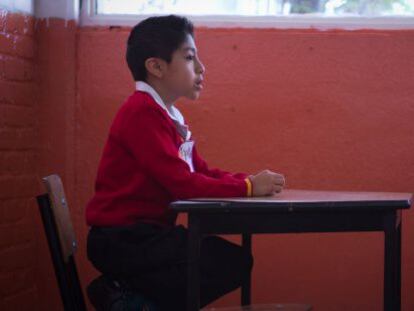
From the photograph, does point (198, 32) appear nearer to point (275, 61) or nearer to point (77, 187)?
point (275, 61)

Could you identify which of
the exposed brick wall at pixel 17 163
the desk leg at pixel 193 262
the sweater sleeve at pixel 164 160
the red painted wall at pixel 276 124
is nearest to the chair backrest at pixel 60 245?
the sweater sleeve at pixel 164 160

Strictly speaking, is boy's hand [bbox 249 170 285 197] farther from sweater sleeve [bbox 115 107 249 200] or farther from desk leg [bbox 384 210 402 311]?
desk leg [bbox 384 210 402 311]

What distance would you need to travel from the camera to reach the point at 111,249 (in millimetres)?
2332

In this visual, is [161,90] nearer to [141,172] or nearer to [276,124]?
[141,172]

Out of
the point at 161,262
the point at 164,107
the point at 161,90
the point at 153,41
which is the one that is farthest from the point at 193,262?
the point at 153,41

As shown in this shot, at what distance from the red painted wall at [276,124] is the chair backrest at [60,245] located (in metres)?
1.13

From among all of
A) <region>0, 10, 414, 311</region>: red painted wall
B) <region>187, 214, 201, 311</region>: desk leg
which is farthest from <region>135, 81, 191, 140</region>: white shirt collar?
<region>0, 10, 414, 311</region>: red painted wall

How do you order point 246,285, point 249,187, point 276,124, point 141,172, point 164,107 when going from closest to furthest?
point 249,187 → point 141,172 → point 164,107 → point 246,285 → point 276,124

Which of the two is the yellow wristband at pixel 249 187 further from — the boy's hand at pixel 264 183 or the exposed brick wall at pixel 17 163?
the exposed brick wall at pixel 17 163

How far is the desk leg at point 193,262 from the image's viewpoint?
1.99 meters

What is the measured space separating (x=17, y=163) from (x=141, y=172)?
113 cm

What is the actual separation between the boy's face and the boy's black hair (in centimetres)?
2

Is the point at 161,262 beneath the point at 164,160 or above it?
beneath

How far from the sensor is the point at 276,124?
3.47 m
